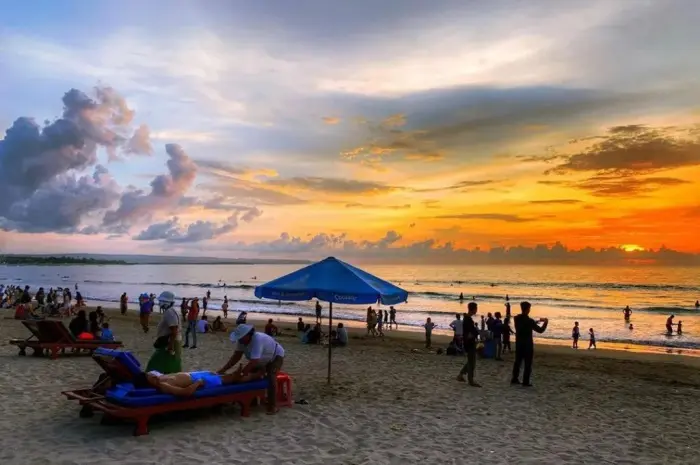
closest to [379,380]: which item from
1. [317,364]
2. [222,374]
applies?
[317,364]

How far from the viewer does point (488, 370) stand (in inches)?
530

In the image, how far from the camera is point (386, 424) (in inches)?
308

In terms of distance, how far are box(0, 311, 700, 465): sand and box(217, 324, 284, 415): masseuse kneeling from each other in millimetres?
404

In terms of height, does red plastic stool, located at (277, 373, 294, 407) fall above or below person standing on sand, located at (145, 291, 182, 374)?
below

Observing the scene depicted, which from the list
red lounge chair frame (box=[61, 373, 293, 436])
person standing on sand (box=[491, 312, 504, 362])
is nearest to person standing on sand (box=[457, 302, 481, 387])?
red lounge chair frame (box=[61, 373, 293, 436])

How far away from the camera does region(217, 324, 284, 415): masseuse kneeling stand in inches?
310

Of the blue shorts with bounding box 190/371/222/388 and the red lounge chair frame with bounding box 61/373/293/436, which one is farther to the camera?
the blue shorts with bounding box 190/371/222/388

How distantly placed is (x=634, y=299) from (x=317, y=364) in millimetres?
63338

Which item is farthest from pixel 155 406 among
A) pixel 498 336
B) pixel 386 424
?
pixel 498 336

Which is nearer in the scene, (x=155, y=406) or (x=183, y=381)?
(x=155, y=406)

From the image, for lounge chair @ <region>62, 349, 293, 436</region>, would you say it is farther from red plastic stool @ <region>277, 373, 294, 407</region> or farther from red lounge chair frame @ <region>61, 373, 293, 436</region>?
red plastic stool @ <region>277, 373, 294, 407</region>

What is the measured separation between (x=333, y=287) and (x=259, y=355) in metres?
1.87

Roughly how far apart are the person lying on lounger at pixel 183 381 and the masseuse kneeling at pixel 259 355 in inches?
6.5

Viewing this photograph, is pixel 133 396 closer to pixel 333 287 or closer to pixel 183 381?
pixel 183 381
